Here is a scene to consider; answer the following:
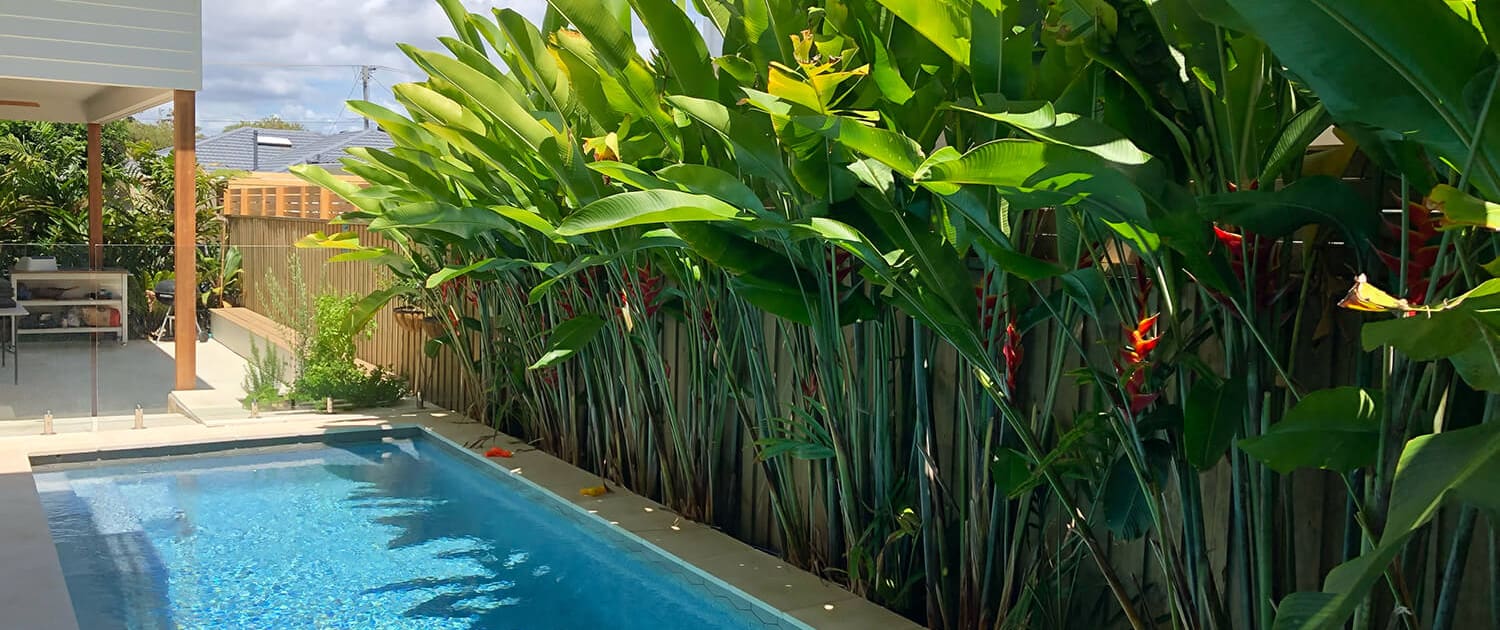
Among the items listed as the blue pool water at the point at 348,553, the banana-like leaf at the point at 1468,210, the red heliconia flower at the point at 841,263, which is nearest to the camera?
the banana-like leaf at the point at 1468,210

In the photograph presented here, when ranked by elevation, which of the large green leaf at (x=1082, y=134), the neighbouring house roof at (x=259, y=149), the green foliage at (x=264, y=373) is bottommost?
A: the green foliage at (x=264, y=373)

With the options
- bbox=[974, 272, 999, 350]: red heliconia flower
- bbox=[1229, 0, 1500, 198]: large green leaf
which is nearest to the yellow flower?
bbox=[1229, 0, 1500, 198]: large green leaf

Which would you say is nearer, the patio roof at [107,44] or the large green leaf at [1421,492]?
the large green leaf at [1421,492]

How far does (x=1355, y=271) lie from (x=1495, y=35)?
100 cm

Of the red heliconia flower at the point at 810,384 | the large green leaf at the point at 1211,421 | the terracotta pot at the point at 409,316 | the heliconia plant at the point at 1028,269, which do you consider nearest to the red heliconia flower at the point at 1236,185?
the heliconia plant at the point at 1028,269

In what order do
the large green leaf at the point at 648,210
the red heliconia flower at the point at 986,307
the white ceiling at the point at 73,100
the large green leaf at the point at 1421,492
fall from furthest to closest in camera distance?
1. the white ceiling at the point at 73,100
2. the red heliconia flower at the point at 986,307
3. the large green leaf at the point at 648,210
4. the large green leaf at the point at 1421,492

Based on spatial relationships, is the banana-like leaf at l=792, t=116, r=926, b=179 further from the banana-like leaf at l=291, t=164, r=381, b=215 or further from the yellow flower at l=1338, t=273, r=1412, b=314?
the banana-like leaf at l=291, t=164, r=381, b=215

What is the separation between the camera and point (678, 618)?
4.14 metres

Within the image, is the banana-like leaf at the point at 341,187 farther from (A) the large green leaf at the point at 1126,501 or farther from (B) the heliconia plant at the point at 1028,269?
(A) the large green leaf at the point at 1126,501

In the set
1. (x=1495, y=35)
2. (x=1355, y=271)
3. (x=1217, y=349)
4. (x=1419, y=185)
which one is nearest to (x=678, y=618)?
(x=1217, y=349)

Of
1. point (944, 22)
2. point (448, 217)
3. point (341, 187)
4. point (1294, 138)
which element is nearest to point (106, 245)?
point (341, 187)

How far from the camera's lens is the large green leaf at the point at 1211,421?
2.29 meters

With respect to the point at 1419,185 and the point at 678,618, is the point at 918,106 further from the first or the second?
the point at 678,618

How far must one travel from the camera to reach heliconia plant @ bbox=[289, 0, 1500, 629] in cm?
195
